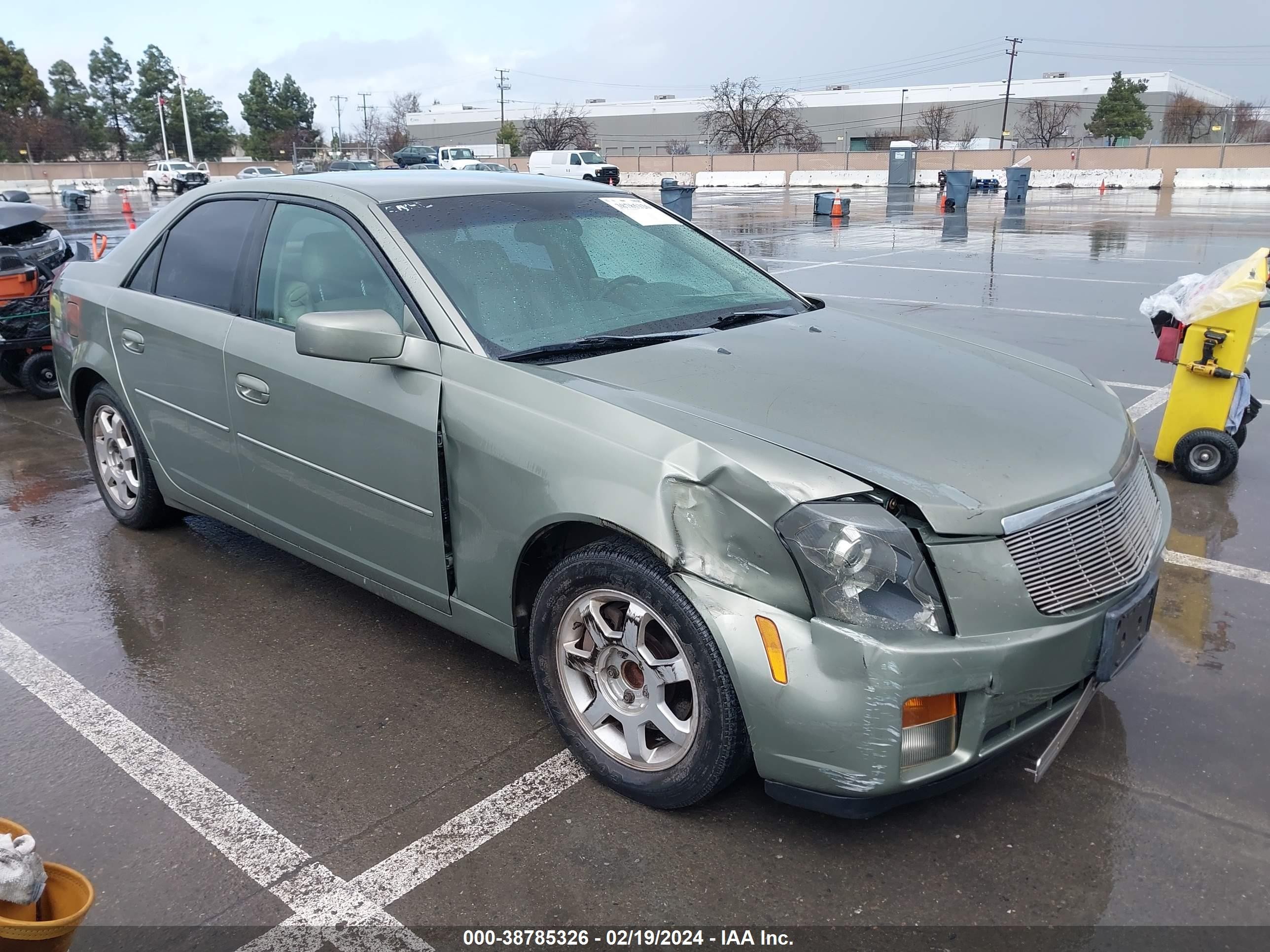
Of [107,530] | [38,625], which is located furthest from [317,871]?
[107,530]

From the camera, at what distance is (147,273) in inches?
180

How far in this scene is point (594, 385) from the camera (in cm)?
293

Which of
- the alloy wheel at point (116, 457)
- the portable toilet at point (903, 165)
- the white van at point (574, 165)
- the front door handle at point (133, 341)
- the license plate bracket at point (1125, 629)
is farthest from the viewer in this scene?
the portable toilet at point (903, 165)

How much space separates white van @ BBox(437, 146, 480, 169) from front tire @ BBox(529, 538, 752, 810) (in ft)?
133

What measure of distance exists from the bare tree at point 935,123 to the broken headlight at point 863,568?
313ft

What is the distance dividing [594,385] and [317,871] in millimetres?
1490

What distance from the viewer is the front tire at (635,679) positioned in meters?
2.57

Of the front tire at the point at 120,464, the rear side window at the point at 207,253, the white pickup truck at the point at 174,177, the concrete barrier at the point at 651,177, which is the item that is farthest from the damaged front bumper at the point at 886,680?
the concrete barrier at the point at 651,177

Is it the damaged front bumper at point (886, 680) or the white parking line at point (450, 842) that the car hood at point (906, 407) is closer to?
the damaged front bumper at point (886, 680)

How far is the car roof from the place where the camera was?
373 cm

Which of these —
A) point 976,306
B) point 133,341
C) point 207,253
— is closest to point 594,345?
point 207,253

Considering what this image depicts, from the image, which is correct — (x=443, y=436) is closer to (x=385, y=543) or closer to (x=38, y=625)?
(x=385, y=543)

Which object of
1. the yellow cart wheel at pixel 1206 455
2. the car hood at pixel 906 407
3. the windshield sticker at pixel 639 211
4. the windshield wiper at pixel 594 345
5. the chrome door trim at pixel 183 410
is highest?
the windshield sticker at pixel 639 211

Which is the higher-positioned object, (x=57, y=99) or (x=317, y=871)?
(x=57, y=99)
